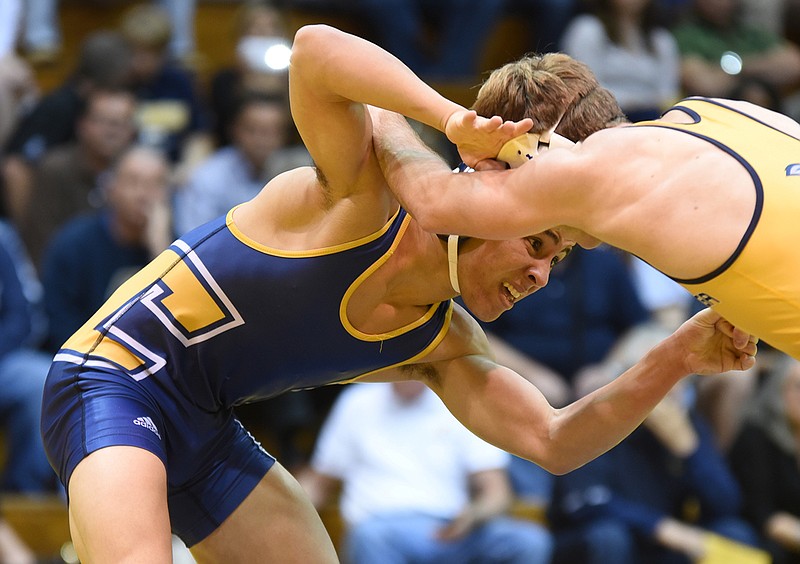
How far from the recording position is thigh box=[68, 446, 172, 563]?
10.3ft

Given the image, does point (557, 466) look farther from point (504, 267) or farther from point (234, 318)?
point (234, 318)

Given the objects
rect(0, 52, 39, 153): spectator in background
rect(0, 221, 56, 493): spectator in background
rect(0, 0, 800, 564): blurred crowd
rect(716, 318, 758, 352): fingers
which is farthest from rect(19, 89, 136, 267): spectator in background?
rect(716, 318, 758, 352): fingers

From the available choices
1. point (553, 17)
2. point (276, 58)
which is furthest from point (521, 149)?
point (553, 17)

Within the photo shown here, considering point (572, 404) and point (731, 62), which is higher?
point (572, 404)

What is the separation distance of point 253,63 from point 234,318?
5186mm

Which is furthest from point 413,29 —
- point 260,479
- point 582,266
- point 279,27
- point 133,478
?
point 133,478

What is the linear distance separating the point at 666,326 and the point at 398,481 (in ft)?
6.65

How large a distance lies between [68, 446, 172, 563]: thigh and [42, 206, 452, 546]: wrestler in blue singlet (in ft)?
0.22

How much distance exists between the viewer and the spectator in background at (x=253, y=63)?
819cm

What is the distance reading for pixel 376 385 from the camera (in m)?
6.62

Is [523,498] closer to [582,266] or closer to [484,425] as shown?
[582,266]

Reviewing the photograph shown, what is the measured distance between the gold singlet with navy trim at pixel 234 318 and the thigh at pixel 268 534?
1.46ft

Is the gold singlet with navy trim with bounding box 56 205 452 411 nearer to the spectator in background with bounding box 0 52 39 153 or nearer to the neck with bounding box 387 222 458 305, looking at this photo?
the neck with bounding box 387 222 458 305

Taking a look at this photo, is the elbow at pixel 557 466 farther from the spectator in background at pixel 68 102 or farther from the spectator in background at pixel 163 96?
the spectator in background at pixel 68 102
